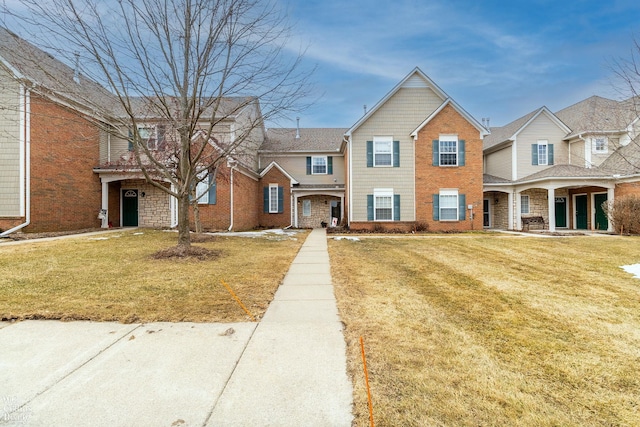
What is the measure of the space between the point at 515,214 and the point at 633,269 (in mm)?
14042

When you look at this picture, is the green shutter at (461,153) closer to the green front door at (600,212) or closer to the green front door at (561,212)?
the green front door at (561,212)

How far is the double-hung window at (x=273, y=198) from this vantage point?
2286cm

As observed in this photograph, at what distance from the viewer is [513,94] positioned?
78.9 feet

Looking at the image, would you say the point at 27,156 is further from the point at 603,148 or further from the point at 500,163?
the point at 603,148

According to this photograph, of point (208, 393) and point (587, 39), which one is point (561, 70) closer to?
point (587, 39)

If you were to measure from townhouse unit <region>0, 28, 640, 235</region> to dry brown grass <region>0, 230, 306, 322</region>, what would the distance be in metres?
6.61

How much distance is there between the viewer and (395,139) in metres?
19.0

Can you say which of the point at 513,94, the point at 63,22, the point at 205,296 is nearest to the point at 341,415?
the point at 205,296

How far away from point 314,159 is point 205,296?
19827mm

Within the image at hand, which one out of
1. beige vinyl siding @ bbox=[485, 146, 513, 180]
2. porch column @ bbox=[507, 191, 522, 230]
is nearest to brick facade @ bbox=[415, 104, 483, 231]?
porch column @ bbox=[507, 191, 522, 230]

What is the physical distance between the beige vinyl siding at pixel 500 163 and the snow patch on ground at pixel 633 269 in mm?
14221

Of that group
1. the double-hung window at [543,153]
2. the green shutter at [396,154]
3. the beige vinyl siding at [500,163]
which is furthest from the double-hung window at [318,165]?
the double-hung window at [543,153]

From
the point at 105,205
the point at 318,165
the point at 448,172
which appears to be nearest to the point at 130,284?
the point at 105,205

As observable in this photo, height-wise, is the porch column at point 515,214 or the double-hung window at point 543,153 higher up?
the double-hung window at point 543,153
